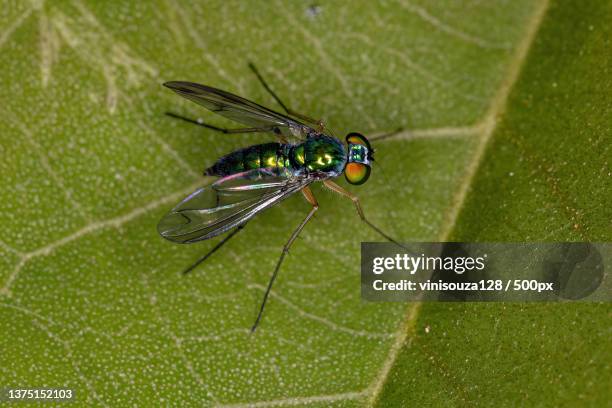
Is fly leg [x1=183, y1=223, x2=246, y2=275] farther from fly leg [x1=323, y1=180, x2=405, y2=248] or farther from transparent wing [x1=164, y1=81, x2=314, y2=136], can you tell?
transparent wing [x1=164, y1=81, x2=314, y2=136]

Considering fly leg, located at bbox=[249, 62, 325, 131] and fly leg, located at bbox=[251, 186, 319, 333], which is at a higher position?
fly leg, located at bbox=[249, 62, 325, 131]

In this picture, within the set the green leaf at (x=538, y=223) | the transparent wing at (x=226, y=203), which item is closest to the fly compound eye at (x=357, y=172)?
the transparent wing at (x=226, y=203)

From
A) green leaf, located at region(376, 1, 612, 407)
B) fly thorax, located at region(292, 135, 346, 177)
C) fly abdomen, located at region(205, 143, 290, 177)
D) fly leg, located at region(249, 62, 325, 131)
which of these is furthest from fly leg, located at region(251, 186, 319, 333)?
green leaf, located at region(376, 1, 612, 407)

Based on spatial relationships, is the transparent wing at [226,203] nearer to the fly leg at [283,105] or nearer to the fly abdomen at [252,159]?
the fly abdomen at [252,159]

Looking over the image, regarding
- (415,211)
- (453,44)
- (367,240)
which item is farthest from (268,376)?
(453,44)

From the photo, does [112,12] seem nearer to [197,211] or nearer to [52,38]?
[52,38]

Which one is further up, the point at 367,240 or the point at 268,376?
the point at 367,240

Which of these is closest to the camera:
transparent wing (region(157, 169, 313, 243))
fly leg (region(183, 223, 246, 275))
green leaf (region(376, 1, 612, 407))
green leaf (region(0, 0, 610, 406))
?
green leaf (region(376, 1, 612, 407))

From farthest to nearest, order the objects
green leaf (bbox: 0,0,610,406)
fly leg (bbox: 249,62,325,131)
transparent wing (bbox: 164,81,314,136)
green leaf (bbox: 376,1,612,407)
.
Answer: fly leg (bbox: 249,62,325,131), transparent wing (bbox: 164,81,314,136), green leaf (bbox: 0,0,610,406), green leaf (bbox: 376,1,612,407)
